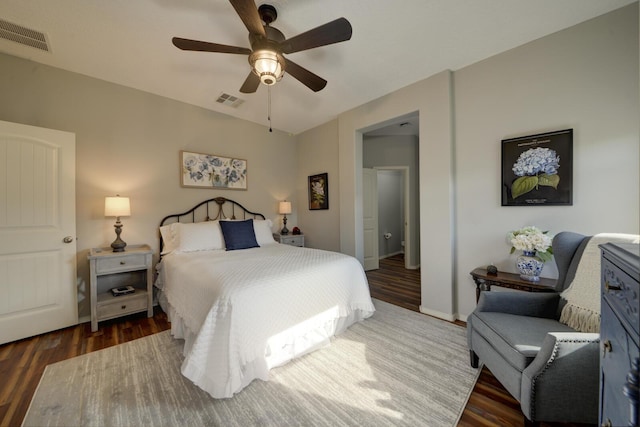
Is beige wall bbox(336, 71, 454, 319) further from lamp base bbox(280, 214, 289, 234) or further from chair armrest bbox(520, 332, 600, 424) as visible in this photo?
lamp base bbox(280, 214, 289, 234)

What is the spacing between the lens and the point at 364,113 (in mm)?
3518

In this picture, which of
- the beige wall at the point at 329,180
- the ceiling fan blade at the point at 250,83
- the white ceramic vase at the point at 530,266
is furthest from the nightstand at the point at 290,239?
the white ceramic vase at the point at 530,266

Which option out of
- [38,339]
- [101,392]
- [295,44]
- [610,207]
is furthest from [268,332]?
[610,207]

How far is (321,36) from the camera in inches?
65.6

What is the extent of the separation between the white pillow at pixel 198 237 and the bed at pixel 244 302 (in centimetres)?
1

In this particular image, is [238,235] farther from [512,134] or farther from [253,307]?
[512,134]

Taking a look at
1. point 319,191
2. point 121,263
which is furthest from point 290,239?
point 121,263

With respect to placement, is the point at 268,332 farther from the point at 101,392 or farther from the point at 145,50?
the point at 145,50

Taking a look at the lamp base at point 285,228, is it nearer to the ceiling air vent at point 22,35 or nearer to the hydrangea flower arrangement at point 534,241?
the hydrangea flower arrangement at point 534,241

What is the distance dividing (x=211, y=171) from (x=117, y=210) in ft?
4.34

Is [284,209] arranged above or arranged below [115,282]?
above

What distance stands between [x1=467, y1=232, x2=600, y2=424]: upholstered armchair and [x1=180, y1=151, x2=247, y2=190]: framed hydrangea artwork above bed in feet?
11.9

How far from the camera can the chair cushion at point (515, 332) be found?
1322 millimetres

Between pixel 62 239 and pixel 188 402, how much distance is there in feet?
7.46
